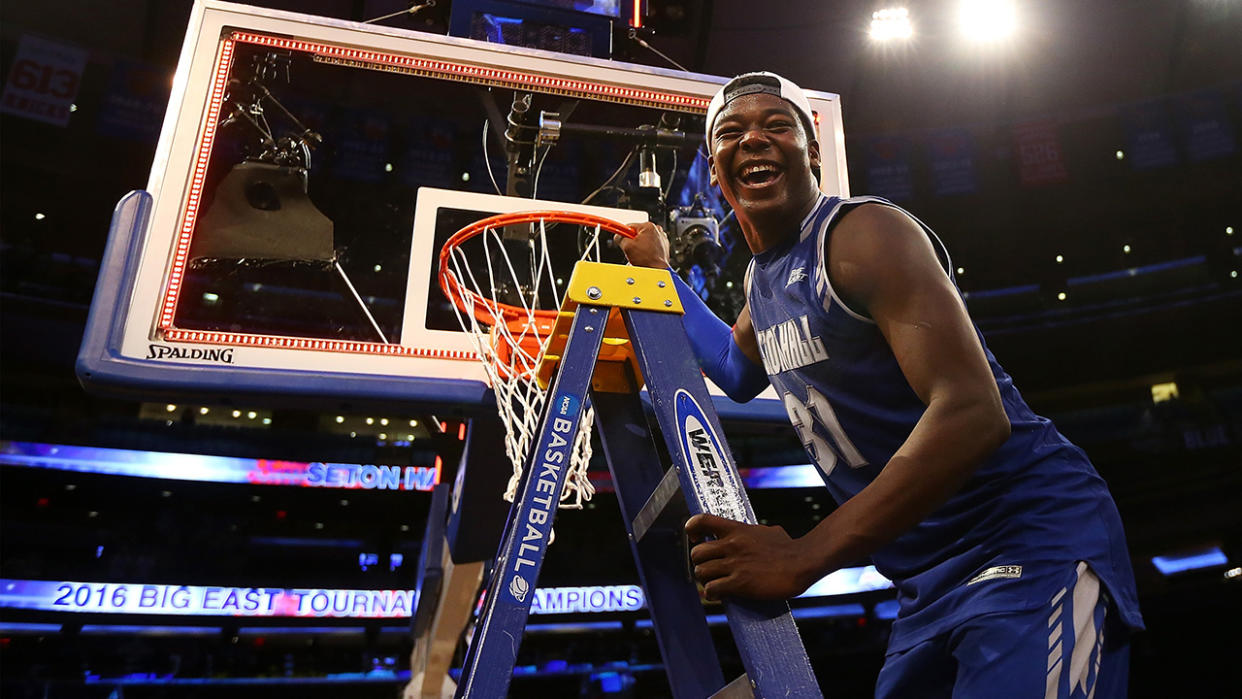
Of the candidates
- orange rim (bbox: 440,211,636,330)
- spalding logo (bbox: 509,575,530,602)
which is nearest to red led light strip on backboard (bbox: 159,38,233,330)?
orange rim (bbox: 440,211,636,330)

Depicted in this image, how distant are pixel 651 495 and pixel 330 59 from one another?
7.85 feet

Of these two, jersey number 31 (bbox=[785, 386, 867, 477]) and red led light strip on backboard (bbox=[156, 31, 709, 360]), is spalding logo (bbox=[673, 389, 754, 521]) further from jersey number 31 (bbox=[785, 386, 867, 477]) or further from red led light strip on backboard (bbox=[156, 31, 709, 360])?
red led light strip on backboard (bbox=[156, 31, 709, 360])

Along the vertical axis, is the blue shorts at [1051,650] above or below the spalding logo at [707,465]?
below

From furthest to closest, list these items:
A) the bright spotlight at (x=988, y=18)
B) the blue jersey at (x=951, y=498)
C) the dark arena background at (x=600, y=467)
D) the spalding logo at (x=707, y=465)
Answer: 1. the dark arena background at (x=600, y=467)
2. the bright spotlight at (x=988, y=18)
3. the spalding logo at (x=707, y=465)
4. the blue jersey at (x=951, y=498)

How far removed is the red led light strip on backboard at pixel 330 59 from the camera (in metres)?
2.68

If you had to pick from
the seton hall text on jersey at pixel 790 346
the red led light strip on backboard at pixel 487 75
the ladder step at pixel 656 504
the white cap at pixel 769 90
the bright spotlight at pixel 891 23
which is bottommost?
the ladder step at pixel 656 504

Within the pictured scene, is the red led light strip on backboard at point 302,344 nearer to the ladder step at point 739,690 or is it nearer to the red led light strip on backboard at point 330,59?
the red led light strip on backboard at point 330,59

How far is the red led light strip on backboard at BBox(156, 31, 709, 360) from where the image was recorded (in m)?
2.68

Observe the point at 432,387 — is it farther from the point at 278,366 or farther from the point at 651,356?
the point at 651,356

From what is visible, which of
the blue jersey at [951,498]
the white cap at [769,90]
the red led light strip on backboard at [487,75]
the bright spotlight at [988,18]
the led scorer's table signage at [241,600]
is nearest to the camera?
the blue jersey at [951,498]

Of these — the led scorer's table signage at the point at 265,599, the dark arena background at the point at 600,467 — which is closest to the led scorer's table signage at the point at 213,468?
the dark arena background at the point at 600,467

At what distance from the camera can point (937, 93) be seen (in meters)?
11.2

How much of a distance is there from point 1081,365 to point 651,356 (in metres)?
16.7

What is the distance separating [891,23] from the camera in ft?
26.8
